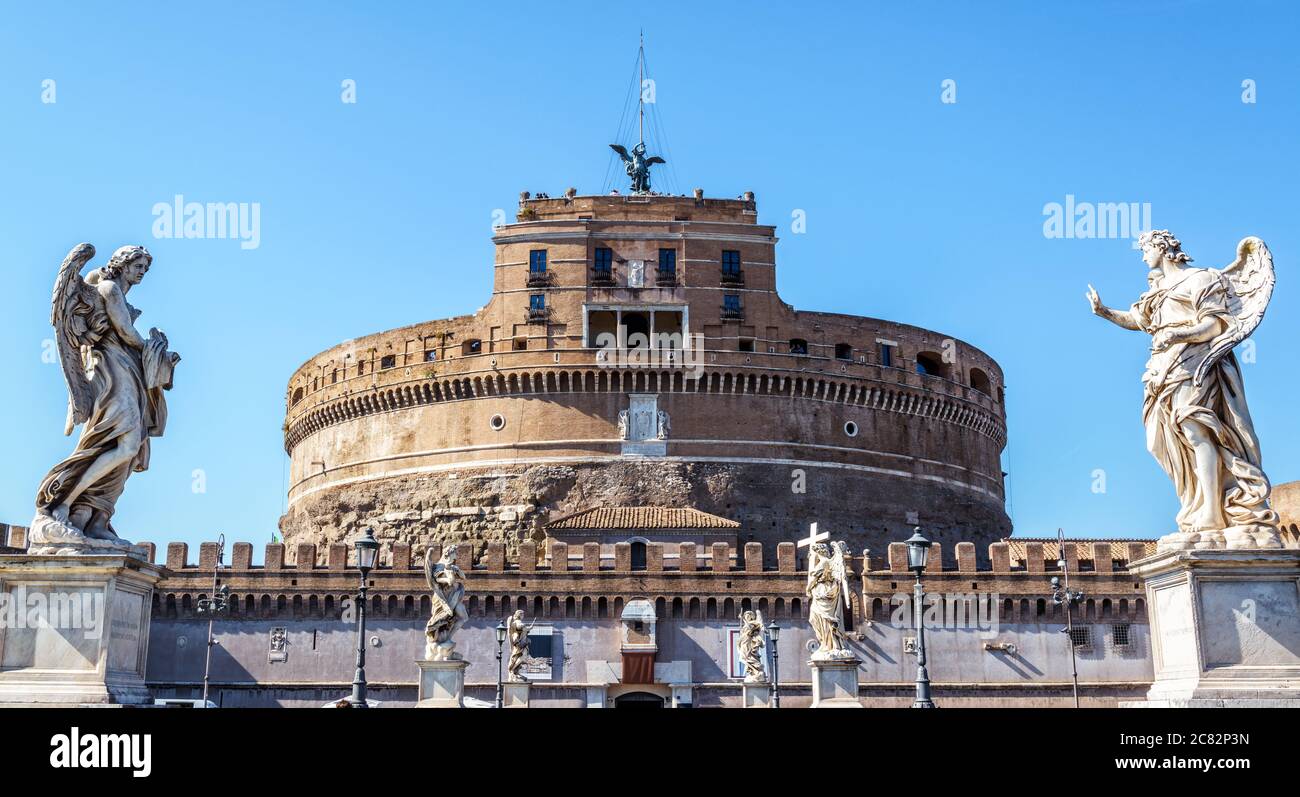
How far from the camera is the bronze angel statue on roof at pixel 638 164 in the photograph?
201 feet

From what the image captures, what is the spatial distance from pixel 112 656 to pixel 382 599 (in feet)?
117

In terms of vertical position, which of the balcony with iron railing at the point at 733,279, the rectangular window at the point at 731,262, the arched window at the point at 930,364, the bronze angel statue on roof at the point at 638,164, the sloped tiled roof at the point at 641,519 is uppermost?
the bronze angel statue on roof at the point at 638,164

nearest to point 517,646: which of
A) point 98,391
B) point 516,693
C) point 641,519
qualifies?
point 516,693

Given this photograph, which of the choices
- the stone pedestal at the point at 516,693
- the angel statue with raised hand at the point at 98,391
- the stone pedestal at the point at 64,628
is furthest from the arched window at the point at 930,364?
the stone pedestal at the point at 64,628

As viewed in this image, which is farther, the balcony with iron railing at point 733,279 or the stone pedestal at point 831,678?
the balcony with iron railing at point 733,279

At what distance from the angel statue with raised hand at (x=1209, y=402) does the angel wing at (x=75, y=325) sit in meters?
6.84

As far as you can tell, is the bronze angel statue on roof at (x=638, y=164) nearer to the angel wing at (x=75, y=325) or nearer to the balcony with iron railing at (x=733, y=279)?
the balcony with iron railing at (x=733, y=279)

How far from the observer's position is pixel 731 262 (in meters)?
55.2

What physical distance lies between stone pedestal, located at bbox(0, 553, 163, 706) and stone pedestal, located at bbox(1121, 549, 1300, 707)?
239 inches

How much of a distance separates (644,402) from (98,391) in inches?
1797

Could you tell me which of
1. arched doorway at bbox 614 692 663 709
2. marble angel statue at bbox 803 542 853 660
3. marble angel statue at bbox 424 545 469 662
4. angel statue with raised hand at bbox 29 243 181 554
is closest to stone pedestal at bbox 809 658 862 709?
Answer: marble angel statue at bbox 803 542 853 660
